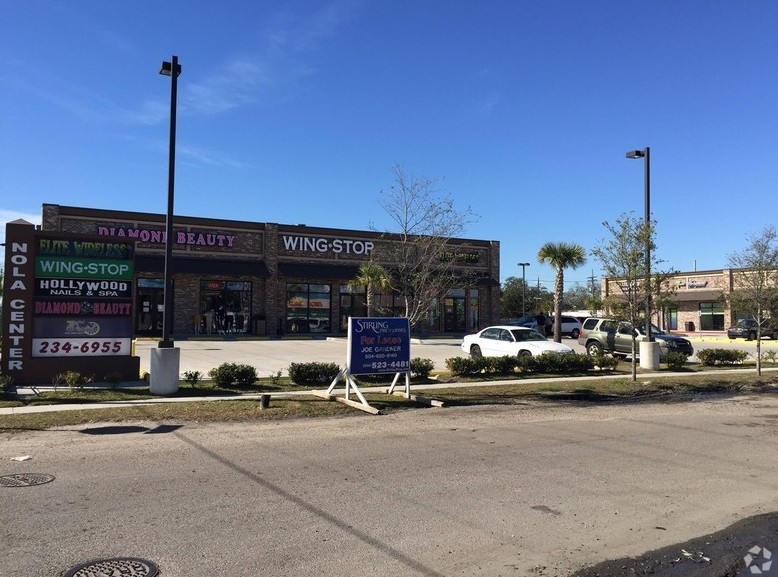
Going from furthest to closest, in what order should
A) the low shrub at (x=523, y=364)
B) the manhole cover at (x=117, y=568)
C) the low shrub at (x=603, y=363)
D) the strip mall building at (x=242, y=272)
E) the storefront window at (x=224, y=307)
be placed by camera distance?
the storefront window at (x=224, y=307) → the strip mall building at (x=242, y=272) → the low shrub at (x=603, y=363) → the low shrub at (x=523, y=364) → the manhole cover at (x=117, y=568)

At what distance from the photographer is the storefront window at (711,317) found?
5334cm

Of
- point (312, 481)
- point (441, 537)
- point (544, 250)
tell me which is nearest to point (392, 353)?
point (312, 481)

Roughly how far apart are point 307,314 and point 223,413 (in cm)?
2848

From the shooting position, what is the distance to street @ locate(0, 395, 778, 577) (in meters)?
4.75

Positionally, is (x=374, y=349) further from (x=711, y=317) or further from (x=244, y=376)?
(x=711, y=317)

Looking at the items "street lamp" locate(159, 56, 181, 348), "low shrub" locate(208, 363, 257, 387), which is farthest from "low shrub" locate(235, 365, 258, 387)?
"street lamp" locate(159, 56, 181, 348)

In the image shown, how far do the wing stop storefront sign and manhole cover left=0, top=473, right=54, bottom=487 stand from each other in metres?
7.79

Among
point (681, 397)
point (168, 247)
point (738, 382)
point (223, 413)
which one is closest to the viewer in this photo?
point (223, 413)

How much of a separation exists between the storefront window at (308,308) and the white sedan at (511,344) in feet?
54.7

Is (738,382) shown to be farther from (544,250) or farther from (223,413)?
(544,250)

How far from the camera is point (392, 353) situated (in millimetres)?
13508

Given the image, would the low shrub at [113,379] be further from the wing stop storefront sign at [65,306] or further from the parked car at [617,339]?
the parked car at [617,339]

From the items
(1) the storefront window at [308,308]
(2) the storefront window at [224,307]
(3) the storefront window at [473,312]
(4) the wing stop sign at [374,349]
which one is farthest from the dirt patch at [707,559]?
(3) the storefront window at [473,312]

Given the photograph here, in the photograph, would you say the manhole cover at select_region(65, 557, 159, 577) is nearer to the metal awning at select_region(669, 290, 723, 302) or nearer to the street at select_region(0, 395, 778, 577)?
the street at select_region(0, 395, 778, 577)
